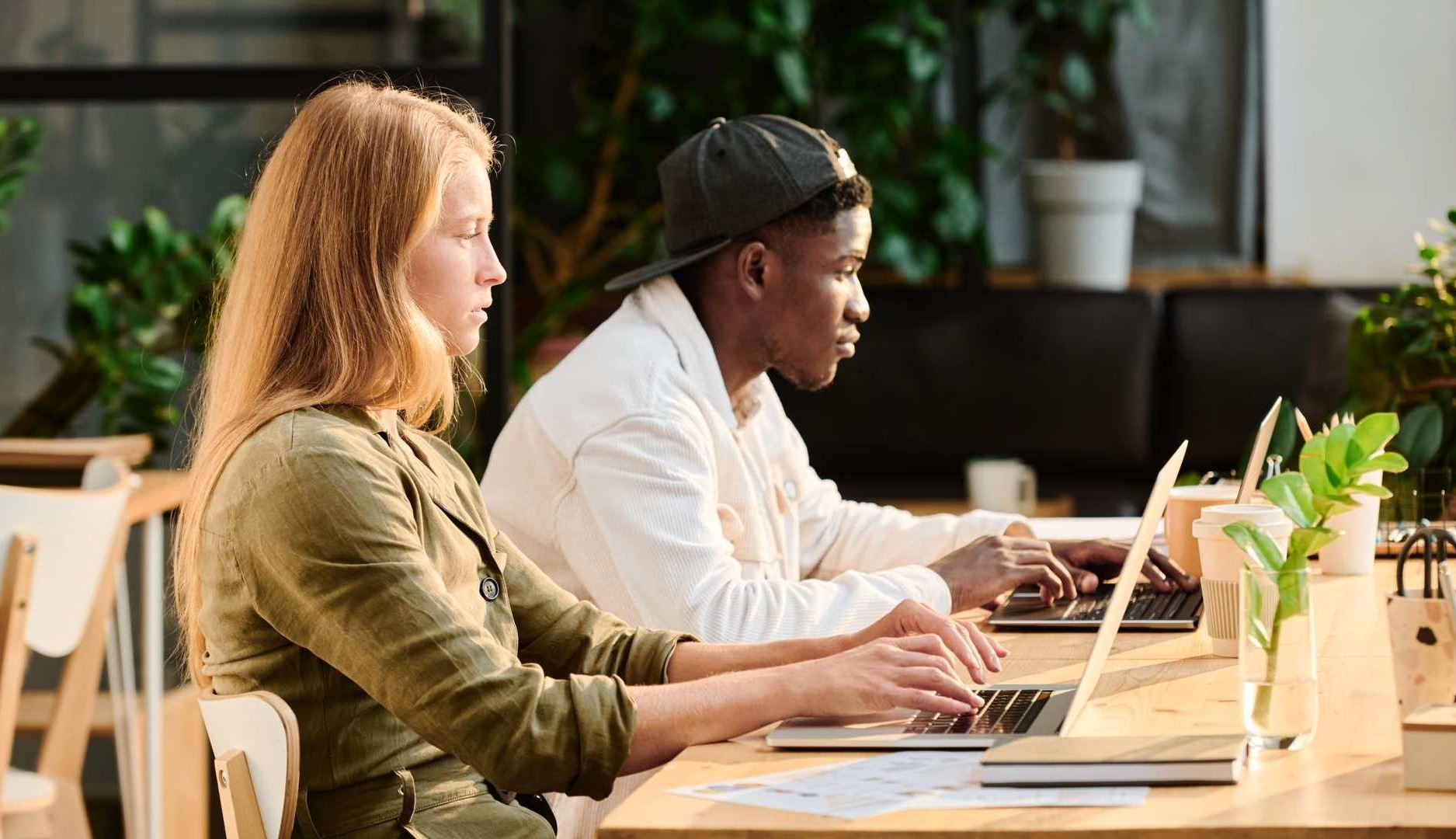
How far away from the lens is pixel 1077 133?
5.45m

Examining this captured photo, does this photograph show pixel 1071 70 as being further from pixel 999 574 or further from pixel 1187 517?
pixel 999 574

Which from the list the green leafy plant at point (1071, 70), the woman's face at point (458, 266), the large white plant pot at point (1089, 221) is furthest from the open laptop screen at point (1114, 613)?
the green leafy plant at point (1071, 70)

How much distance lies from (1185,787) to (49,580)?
179 cm

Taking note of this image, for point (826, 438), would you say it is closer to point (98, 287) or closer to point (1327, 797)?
Answer: point (98, 287)

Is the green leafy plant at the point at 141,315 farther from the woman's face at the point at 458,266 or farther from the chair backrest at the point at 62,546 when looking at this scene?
the woman's face at the point at 458,266

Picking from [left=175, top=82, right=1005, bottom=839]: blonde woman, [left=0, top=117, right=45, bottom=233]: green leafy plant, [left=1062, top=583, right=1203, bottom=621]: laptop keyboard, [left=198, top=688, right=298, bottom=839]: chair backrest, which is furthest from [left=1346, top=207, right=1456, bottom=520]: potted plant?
[left=0, top=117, right=45, bottom=233]: green leafy plant

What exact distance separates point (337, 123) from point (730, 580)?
0.67 m

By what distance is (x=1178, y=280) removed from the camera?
5352 millimetres

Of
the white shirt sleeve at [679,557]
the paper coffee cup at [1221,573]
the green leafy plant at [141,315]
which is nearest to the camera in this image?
the paper coffee cup at [1221,573]

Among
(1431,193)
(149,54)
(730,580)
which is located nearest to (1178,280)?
(1431,193)

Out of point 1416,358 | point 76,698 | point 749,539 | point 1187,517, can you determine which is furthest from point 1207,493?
point 76,698

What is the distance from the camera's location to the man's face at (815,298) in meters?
2.28

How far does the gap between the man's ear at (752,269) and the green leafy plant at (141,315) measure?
77.5 inches

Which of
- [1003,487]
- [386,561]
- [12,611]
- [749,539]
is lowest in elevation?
[1003,487]
